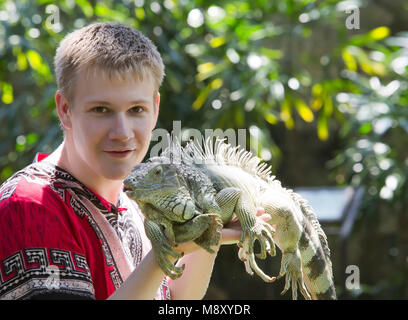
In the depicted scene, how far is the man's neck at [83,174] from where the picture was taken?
5.01ft

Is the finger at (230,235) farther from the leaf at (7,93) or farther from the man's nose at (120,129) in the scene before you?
the leaf at (7,93)

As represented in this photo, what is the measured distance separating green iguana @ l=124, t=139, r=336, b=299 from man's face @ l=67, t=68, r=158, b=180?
87mm

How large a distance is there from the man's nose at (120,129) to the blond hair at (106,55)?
4.2 inches

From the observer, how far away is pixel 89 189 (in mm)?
1534

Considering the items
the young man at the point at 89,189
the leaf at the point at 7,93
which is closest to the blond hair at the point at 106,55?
the young man at the point at 89,189

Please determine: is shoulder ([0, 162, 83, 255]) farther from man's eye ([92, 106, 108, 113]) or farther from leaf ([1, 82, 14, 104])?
leaf ([1, 82, 14, 104])

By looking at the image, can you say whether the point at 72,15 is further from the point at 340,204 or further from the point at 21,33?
the point at 340,204

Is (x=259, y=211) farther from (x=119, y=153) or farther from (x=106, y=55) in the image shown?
(x=106, y=55)

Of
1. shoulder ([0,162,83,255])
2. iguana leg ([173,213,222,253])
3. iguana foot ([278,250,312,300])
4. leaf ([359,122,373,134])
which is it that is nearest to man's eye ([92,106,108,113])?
shoulder ([0,162,83,255])

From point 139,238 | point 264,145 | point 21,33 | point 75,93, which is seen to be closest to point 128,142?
point 75,93

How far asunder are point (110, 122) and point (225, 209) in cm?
38

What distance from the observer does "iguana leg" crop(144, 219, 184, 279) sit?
1.30 m

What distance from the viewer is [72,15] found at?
448 centimetres

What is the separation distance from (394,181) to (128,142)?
129 inches
